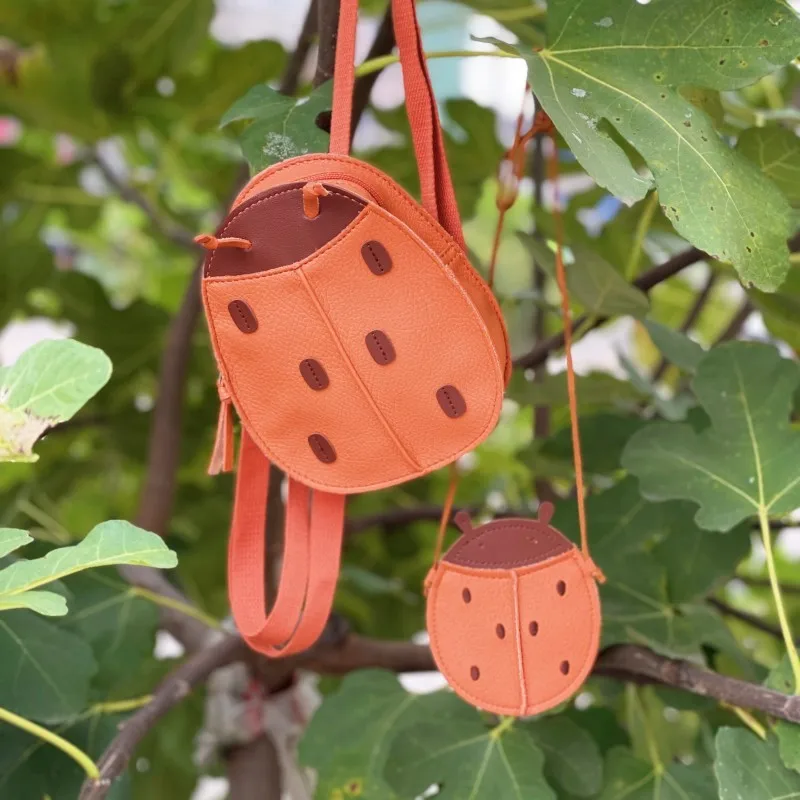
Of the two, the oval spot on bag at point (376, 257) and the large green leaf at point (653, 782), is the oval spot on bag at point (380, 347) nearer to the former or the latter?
the oval spot on bag at point (376, 257)

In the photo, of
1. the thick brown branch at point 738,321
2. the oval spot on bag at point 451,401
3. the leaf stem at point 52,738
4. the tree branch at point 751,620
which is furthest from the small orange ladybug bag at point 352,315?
the thick brown branch at point 738,321

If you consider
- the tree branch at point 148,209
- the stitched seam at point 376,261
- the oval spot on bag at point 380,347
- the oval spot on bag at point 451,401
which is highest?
the stitched seam at point 376,261

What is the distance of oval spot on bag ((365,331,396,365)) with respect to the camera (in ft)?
1.01

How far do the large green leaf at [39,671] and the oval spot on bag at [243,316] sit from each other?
0.21 metres

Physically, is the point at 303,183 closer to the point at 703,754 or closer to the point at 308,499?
the point at 308,499

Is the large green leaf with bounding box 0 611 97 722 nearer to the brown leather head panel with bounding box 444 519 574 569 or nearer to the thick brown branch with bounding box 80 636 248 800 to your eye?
the thick brown branch with bounding box 80 636 248 800

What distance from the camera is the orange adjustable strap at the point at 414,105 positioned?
0.31 m

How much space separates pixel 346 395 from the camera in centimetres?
32

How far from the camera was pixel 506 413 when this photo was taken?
39.6 inches

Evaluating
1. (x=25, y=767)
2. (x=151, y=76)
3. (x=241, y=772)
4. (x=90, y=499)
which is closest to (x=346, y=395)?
(x=25, y=767)

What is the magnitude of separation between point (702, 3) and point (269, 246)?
192 mm

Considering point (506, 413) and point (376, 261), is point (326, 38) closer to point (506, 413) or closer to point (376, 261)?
point (376, 261)

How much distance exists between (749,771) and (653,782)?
0.32 ft

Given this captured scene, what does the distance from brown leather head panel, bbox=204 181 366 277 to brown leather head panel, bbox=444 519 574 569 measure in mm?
136
